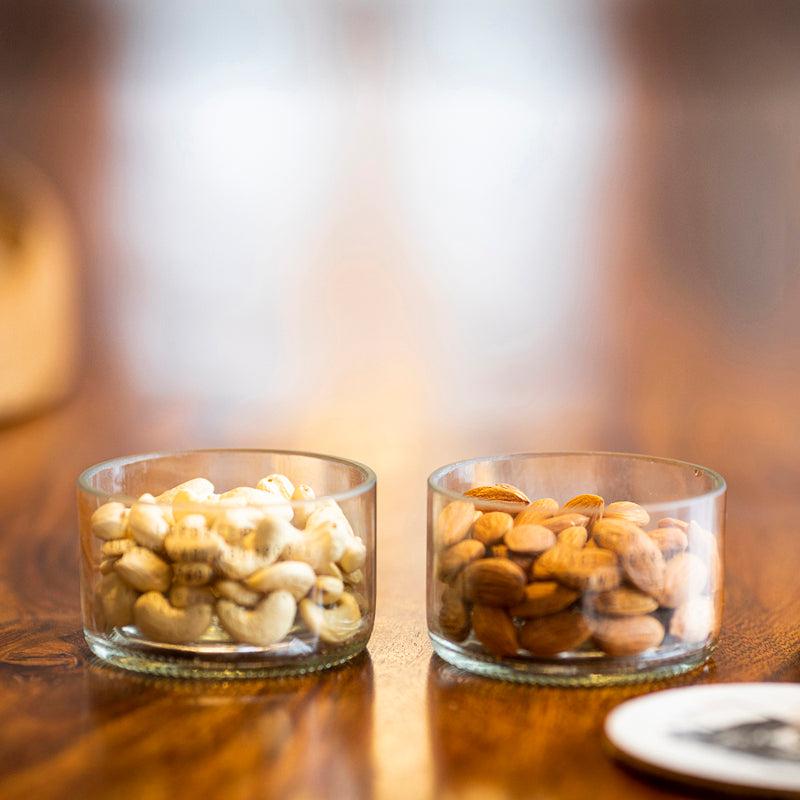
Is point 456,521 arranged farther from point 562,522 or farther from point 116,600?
point 116,600

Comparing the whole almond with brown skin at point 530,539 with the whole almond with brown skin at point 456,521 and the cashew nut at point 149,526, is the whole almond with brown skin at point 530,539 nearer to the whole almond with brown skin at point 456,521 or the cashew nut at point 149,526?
the whole almond with brown skin at point 456,521

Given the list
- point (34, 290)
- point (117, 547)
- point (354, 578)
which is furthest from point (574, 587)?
point (34, 290)

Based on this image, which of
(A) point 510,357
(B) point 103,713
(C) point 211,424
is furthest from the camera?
(A) point 510,357

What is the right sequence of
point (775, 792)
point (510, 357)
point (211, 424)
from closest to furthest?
point (775, 792) → point (211, 424) → point (510, 357)

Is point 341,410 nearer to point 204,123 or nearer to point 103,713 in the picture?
point 204,123

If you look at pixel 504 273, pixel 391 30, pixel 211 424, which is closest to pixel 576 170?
pixel 504 273

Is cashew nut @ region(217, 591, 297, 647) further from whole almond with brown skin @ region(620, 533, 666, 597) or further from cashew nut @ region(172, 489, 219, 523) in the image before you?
whole almond with brown skin @ region(620, 533, 666, 597)

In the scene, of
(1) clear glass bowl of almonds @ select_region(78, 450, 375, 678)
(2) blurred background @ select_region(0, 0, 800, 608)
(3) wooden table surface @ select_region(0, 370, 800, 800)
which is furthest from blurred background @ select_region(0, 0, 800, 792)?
(1) clear glass bowl of almonds @ select_region(78, 450, 375, 678)
